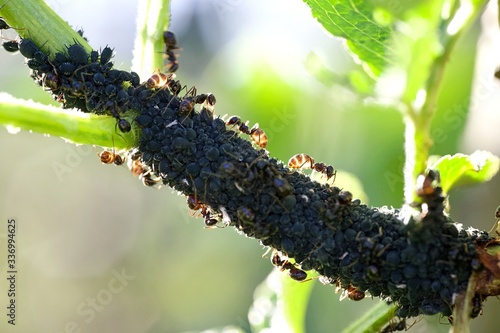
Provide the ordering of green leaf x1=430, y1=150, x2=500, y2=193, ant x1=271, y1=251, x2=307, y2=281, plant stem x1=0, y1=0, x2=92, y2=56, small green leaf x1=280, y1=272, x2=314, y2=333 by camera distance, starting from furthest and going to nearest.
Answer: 1. small green leaf x1=280, y1=272, x2=314, y2=333
2. ant x1=271, y1=251, x2=307, y2=281
3. green leaf x1=430, y1=150, x2=500, y2=193
4. plant stem x1=0, y1=0, x2=92, y2=56

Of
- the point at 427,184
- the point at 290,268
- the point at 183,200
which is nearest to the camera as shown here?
the point at 427,184

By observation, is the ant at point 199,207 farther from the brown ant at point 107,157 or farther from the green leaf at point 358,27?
the green leaf at point 358,27

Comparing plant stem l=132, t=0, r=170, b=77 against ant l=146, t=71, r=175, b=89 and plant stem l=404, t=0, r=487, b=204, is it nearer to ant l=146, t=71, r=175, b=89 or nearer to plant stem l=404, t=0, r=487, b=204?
ant l=146, t=71, r=175, b=89

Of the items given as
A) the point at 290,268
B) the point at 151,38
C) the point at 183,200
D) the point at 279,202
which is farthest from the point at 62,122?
the point at 183,200

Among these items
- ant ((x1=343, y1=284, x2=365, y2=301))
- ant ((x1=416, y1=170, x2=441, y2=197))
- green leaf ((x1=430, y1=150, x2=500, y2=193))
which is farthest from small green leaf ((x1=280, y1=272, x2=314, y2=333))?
ant ((x1=416, y1=170, x2=441, y2=197))

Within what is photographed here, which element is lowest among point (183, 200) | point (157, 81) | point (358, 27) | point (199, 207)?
point (199, 207)

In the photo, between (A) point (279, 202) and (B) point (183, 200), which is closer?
(A) point (279, 202)

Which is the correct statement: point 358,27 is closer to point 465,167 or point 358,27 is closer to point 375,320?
point 465,167
